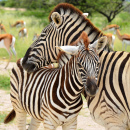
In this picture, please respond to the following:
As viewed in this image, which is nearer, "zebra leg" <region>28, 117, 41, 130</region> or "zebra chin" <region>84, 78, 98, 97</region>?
"zebra chin" <region>84, 78, 98, 97</region>

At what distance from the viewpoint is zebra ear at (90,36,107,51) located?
9.50 ft

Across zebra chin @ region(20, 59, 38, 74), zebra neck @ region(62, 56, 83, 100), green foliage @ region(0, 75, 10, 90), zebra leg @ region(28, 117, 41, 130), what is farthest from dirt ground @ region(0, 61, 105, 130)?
zebra neck @ region(62, 56, 83, 100)

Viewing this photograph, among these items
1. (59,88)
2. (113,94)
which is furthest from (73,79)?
(113,94)

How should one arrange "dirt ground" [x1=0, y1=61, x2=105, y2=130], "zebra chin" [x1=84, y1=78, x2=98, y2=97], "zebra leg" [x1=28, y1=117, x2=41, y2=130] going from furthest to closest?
"dirt ground" [x1=0, y1=61, x2=105, y2=130] < "zebra leg" [x1=28, y1=117, x2=41, y2=130] < "zebra chin" [x1=84, y1=78, x2=98, y2=97]

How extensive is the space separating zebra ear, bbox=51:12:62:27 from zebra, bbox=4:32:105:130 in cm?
50

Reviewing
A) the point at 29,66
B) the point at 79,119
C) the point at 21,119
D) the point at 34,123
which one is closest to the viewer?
the point at 29,66

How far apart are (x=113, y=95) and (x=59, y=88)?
0.64 meters

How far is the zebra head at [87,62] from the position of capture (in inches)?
104

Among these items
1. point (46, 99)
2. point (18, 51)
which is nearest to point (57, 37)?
point (46, 99)

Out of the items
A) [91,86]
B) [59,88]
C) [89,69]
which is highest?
[89,69]

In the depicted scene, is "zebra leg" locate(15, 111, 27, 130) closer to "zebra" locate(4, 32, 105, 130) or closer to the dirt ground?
"zebra" locate(4, 32, 105, 130)

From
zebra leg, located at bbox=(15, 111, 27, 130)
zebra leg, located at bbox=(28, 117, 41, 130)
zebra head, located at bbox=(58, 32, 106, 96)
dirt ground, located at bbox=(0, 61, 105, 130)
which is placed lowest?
dirt ground, located at bbox=(0, 61, 105, 130)

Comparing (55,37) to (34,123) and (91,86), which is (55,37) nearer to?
(91,86)

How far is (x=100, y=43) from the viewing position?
2.95 metres
